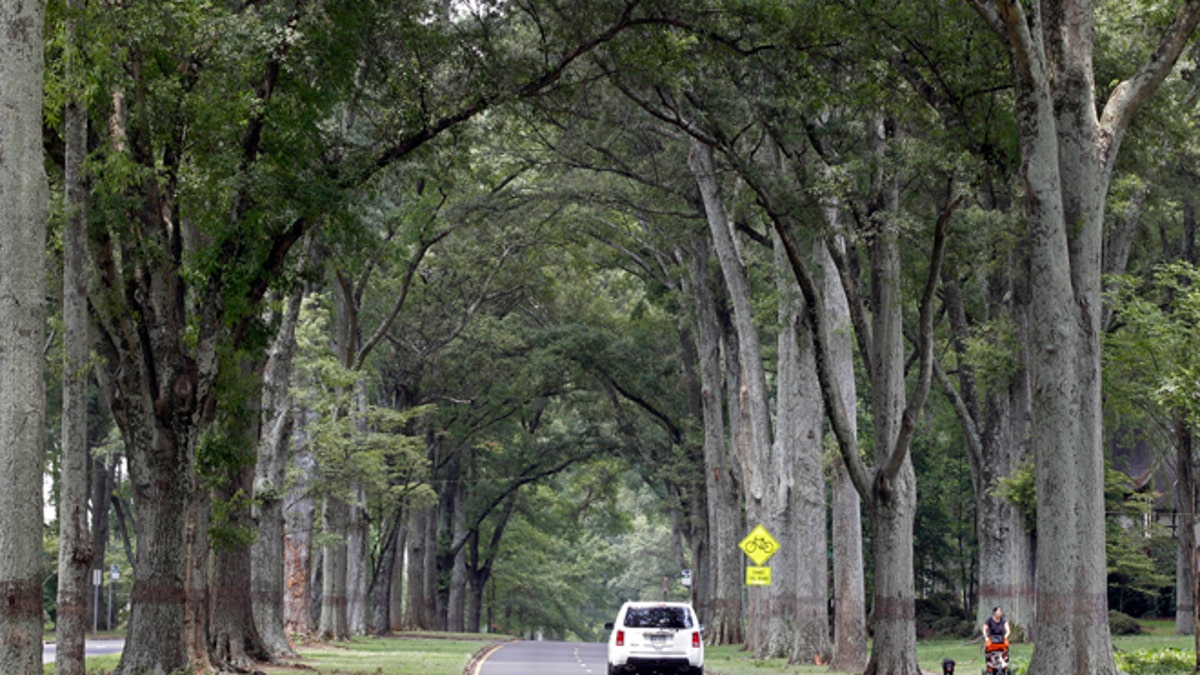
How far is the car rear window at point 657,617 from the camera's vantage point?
73.8ft

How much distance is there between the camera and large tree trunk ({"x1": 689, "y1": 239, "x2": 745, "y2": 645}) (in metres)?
39.1

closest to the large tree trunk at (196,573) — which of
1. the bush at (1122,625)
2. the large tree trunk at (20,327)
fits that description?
the large tree trunk at (20,327)

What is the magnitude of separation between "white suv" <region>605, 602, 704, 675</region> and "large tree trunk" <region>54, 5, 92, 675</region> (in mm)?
9881

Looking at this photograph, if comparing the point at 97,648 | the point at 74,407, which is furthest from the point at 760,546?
the point at 97,648

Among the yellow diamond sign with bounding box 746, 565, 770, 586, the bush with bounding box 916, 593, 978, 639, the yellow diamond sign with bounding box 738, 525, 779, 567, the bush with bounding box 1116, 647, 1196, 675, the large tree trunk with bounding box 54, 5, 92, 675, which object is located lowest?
the bush with bounding box 916, 593, 978, 639

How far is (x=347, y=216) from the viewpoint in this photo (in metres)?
17.9

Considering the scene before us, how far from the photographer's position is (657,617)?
2266 centimetres

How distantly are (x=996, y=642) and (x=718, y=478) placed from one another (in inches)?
748

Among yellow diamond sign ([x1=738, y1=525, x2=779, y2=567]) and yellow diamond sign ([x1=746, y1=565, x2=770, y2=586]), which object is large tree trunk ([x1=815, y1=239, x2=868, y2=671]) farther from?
yellow diamond sign ([x1=746, y1=565, x2=770, y2=586])

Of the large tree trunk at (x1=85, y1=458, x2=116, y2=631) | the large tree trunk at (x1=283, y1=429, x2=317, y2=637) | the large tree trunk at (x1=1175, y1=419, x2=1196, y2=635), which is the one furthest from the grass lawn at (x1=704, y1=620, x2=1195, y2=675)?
the large tree trunk at (x1=85, y1=458, x2=116, y2=631)

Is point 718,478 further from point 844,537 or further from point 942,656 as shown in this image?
point 844,537

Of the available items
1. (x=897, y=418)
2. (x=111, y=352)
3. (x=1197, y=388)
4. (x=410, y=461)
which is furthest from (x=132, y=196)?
(x=410, y=461)

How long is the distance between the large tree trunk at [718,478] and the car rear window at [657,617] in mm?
16237

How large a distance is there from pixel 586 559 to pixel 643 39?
71.0 metres
